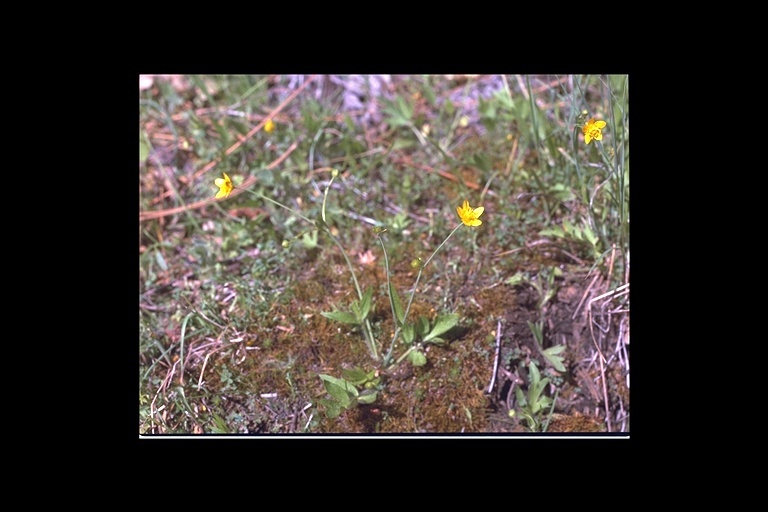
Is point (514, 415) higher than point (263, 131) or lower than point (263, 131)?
lower

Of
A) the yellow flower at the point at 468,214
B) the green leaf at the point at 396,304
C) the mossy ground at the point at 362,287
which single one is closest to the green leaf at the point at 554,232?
the mossy ground at the point at 362,287

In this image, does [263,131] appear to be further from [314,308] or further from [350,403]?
[350,403]

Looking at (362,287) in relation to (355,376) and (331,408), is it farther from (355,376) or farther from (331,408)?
(331,408)

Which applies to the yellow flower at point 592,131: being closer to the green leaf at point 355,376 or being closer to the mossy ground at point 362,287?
the mossy ground at point 362,287

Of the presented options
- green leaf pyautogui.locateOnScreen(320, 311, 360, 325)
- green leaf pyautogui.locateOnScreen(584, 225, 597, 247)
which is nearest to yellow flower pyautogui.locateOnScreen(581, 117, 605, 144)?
green leaf pyautogui.locateOnScreen(584, 225, 597, 247)

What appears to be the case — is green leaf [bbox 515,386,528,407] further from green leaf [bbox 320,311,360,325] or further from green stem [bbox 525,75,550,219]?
green stem [bbox 525,75,550,219]

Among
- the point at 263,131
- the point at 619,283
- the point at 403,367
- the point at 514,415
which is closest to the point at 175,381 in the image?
the point at 403,367
